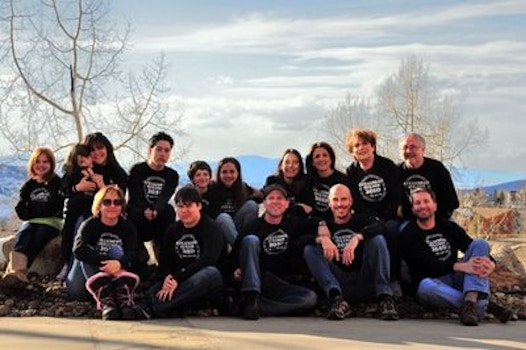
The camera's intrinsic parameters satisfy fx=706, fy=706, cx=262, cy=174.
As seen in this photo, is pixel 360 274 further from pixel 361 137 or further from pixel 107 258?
pixel 107 258

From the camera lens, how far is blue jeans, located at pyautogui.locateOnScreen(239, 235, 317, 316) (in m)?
6.70

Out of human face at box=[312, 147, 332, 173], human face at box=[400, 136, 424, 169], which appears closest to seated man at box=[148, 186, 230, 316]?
human face at box=[312, 147, 332, 173]

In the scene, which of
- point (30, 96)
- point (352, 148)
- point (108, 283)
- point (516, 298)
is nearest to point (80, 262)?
point (108, 283)

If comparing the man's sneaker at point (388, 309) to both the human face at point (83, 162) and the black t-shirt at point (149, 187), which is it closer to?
the black t-shirt at point (149, 187)

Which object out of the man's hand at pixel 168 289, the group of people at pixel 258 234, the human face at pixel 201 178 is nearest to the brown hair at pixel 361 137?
the group of people at pixel 258 234

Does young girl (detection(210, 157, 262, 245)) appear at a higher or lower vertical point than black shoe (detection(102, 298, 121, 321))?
higher

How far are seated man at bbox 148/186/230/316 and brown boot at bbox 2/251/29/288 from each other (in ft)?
5.11

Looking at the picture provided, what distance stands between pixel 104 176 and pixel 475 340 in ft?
14.1

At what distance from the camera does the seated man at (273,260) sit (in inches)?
264

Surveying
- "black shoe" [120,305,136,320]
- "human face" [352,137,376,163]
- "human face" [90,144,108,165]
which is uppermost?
"human face" [352,137,376,163]

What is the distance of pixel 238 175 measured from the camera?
26.4 feet

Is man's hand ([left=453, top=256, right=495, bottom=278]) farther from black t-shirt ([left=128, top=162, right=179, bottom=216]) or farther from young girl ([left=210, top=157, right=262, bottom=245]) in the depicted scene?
black t-shirt ([left=128, top=162, right=179, bottom=216])

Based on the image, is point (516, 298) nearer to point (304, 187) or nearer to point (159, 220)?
point (304, 187)

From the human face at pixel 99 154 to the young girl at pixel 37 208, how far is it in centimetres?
52
